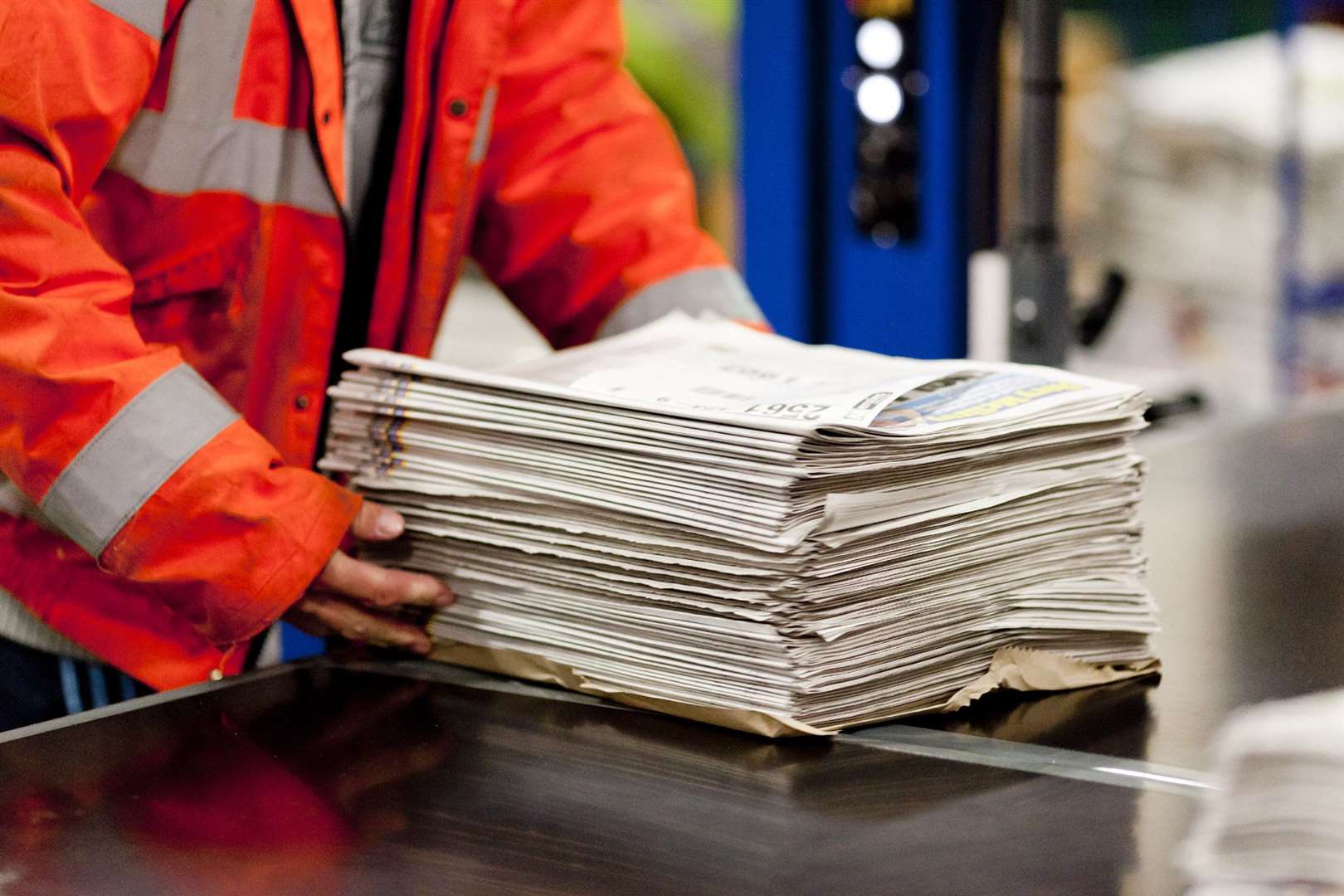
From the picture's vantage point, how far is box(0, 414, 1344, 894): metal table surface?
78 cm

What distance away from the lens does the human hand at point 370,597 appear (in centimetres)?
111

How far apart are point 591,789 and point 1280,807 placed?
0.39 meters

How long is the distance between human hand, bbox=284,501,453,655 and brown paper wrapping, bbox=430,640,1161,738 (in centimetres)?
4

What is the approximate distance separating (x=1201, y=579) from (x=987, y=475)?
430 millimetres

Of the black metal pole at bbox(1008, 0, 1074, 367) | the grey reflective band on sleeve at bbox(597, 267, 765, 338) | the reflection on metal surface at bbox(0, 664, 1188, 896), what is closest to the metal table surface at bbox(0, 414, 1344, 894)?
the reflection on metal surface at bbox(0, 664, 1188, 896)

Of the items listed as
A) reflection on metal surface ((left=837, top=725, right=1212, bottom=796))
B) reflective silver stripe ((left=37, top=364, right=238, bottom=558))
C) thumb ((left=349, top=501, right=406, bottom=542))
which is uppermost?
reflective silver stripe ((left=37, top=364, right=238, bottom=558))

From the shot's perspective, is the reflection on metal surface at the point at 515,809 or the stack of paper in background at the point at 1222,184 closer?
the reflection on metal surface at the point at 515,809

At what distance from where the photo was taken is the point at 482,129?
4.42 ft

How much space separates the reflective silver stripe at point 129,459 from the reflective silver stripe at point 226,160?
24 cm

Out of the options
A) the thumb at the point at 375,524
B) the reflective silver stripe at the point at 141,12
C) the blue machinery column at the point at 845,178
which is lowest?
the thumb at the point at 375,524

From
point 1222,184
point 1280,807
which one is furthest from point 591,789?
point 1222,184

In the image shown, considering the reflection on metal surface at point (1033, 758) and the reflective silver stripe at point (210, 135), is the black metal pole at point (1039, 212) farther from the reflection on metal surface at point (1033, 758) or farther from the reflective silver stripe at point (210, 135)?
→ the reflection on metal surface at point (1033, 758)

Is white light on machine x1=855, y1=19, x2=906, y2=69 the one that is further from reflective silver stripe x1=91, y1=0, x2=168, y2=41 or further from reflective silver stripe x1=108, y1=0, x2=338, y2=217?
reflective silver stripe x1=91, y1=0, x2=168, y2=41

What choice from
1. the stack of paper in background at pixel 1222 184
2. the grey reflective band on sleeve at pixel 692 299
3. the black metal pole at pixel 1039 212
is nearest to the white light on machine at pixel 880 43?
the stack of paper in background at pixel 1222 184
